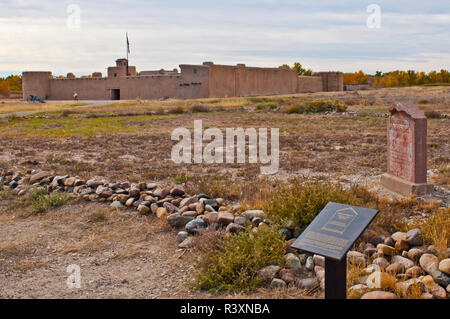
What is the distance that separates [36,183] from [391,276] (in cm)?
718

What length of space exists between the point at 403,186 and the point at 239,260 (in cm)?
448

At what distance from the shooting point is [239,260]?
466 cm

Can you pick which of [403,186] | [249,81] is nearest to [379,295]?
[403,186]

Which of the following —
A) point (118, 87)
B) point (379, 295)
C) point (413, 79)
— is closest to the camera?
point (379, 295)

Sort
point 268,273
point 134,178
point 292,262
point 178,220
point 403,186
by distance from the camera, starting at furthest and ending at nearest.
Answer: point 134,178 < point 403,186 < point 178,220 < point 292,262 < point 268,273

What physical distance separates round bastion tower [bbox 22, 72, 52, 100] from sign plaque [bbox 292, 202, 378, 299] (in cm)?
5127

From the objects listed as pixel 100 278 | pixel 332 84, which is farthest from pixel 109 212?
pixel 332 84

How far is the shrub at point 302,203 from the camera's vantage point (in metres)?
5.65

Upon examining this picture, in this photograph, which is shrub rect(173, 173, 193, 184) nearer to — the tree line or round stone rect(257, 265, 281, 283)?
round stone rect(257, 265, 281, 283)

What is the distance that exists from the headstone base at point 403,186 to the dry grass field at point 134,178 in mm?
229

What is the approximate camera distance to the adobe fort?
42.8 meters

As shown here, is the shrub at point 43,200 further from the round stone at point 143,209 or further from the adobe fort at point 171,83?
the adobe fort at point 171,83

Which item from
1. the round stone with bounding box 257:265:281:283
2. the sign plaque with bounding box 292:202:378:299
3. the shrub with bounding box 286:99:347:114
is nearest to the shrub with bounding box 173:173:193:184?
the round stone with bounding box 257:265:281:283

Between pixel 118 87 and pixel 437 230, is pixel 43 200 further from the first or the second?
pixel 118 87
